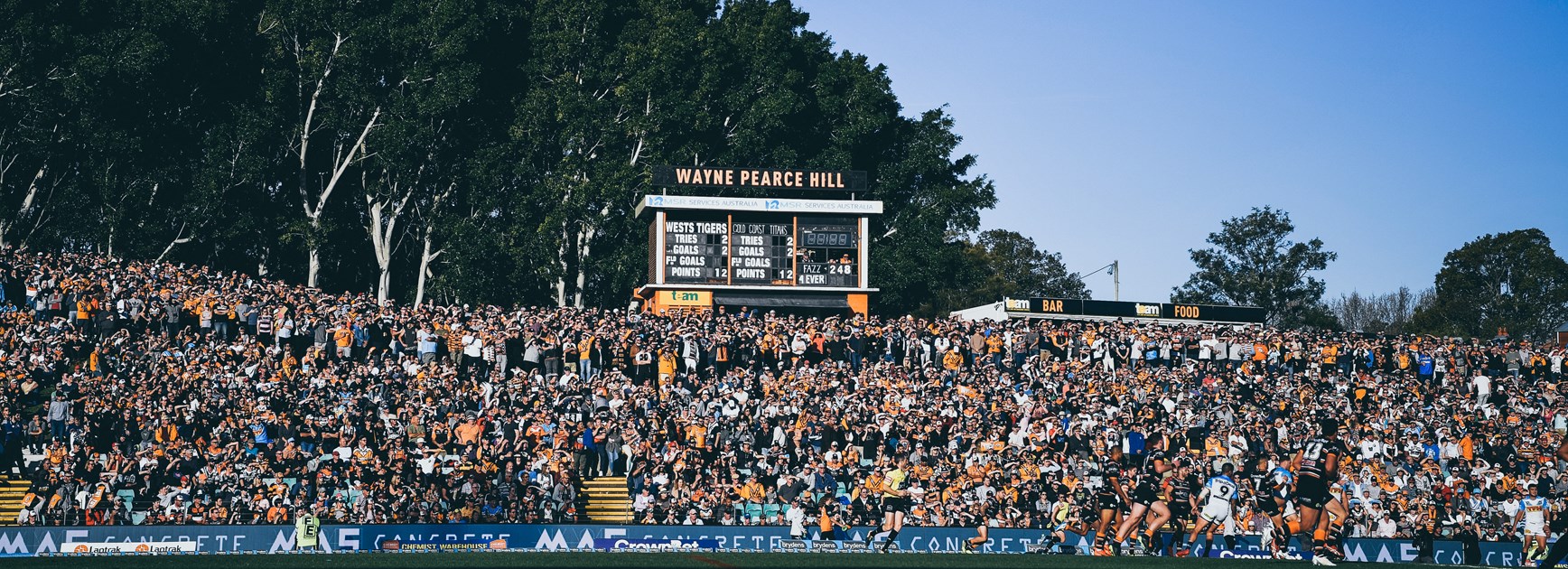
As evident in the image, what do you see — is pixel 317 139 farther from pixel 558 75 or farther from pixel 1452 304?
pixel 1452 304

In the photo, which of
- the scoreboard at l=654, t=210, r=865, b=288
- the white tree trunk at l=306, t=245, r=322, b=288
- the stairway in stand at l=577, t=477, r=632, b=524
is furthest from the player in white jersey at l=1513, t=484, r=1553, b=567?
the white tree trunk at l=306, t=245, r=322, b=288

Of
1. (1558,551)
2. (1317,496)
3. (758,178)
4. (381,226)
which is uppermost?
(381,226)

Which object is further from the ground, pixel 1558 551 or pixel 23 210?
pixel 23 210

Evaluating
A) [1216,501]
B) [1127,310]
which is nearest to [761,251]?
[1127,310]

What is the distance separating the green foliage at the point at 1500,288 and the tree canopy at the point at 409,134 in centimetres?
4259

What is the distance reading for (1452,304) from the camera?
8725 cm

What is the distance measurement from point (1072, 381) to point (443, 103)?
2635 cm

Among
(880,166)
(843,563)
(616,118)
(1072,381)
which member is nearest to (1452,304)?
(880,166)

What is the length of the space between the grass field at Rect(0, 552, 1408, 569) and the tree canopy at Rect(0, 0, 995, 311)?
3017 centimetres

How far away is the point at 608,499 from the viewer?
2781cm

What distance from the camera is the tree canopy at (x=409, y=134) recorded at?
48250 millimetres

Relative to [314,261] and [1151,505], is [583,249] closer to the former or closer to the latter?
[314,261]

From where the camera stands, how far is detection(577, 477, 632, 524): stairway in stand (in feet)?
89.9

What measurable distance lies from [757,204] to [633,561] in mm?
21300
